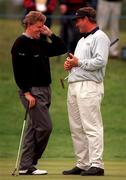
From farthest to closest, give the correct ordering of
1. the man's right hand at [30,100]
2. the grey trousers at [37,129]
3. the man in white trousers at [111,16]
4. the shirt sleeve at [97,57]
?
the man in white trousers at [111,16] < the grey trousers at [37,129] < the man's right hand at [30,100] < the shirt sleeve at [97,57]

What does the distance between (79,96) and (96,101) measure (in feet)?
0.71

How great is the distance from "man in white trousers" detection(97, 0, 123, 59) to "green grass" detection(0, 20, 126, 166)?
57 cm

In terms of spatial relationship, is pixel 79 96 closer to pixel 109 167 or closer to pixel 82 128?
pixel 82 128

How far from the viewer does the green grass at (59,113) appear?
59.4 feet

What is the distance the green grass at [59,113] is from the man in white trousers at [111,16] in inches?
22.6

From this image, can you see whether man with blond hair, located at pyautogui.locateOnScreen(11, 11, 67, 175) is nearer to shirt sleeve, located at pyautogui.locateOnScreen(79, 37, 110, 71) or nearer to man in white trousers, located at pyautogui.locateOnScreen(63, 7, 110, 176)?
man in white trousers, located at pyautogui.locateOnScreen(63, 7, 110, 176)

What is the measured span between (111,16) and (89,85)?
10904 mm

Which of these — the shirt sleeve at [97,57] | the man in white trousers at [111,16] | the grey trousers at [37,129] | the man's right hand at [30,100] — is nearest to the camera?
the shirt sleeve at [97,57]

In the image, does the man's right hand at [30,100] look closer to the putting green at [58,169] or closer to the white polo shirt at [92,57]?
the white polo shirt at [92,57]

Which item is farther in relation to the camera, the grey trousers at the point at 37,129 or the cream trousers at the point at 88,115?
the grey trousers at the point at 37,129

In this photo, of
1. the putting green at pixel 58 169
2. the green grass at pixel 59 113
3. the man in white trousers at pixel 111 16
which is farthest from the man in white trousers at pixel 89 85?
the man in white trousers at pixel 111 16

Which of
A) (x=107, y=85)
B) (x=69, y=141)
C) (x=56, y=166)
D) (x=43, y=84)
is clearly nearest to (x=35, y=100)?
(x=43, y=84)

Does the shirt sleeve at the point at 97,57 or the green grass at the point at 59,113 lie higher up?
the shirt sleeve at the point at 97,57

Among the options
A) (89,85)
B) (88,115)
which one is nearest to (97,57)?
(89,85)
